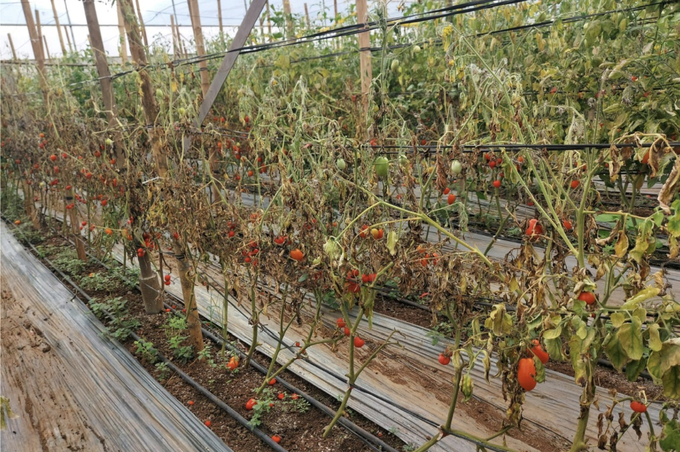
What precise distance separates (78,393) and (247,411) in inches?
32.5

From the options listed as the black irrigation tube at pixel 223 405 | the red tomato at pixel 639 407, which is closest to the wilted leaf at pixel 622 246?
the red tomato at pixel 639 407

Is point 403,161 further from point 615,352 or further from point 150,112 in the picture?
point 150,112

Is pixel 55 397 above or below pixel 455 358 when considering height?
below

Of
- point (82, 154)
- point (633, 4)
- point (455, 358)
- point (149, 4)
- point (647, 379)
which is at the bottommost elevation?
point (647, 379)

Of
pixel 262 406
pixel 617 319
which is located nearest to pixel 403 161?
pixel 617 319

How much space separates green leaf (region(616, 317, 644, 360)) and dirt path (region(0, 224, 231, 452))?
4.79 feet

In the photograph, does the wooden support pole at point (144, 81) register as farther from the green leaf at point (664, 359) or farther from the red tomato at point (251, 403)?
the green leaf at point (664, 359)

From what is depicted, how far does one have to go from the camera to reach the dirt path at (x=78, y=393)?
1.89 m

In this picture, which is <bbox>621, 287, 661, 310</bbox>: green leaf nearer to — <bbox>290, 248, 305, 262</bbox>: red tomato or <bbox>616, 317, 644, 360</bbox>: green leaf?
<bbox>616, 317, 644, 360</bbox>: green leaf

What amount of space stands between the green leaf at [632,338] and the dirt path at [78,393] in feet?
4.79

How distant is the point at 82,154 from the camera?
3012 millimetres

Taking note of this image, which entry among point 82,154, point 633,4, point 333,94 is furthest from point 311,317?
point 333,94

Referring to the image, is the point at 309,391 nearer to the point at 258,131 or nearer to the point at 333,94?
the point at 258,131

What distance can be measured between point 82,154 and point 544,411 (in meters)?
2.91
